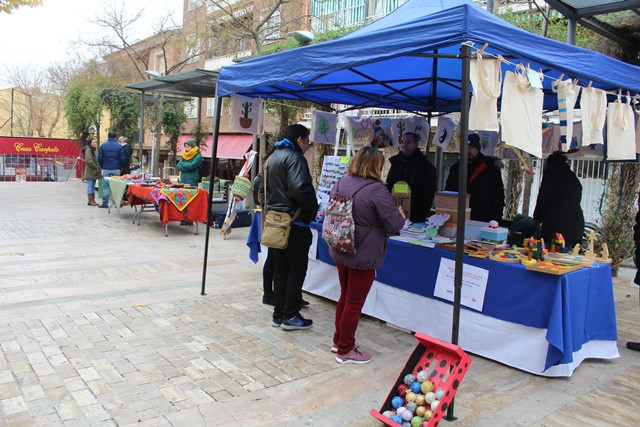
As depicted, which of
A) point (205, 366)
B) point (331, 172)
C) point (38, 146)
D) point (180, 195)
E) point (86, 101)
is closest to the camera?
point (205, 366)

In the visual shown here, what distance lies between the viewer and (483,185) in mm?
5434

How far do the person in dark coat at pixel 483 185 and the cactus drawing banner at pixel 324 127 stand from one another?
8.27ft

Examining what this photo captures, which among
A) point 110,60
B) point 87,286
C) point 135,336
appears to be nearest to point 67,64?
point 110,60

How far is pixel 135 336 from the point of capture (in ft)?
14.0

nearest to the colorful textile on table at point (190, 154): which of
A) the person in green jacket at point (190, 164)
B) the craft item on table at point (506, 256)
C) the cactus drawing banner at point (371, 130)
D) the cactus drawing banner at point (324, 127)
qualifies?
the person in green jacket at point (190, 164)

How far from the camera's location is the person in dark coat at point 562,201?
16.5 feet

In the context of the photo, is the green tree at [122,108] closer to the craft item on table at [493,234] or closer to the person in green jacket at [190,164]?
the person in green jacket at [190,164]

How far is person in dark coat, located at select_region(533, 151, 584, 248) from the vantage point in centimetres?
503

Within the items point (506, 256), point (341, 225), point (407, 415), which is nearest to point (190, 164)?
point (341, 225)

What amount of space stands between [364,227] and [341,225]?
164mm

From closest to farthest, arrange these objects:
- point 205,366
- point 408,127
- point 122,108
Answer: point 205,366 → point 408,127 → point 122,108

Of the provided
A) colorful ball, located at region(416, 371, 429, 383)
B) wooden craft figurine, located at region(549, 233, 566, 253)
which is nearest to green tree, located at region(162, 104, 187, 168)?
wooden craft figurine, located at region(549, 233, 566, 253)

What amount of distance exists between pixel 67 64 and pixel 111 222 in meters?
21.6

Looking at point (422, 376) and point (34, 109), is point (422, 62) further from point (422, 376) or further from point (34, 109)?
point (34, 109)
